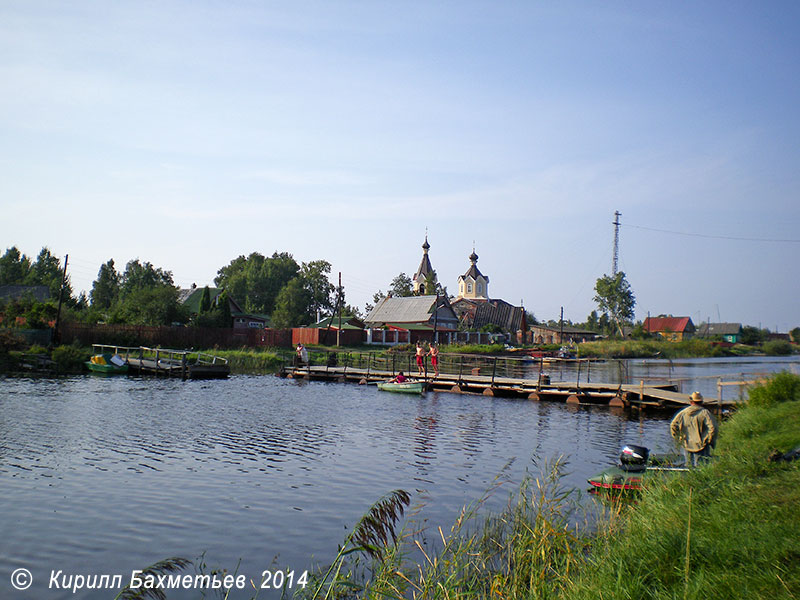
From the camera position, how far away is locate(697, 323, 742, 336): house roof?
14989cm

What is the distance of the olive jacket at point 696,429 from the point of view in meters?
12.5

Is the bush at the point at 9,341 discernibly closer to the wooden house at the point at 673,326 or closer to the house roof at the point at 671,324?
the wooden house at the point at 673,326

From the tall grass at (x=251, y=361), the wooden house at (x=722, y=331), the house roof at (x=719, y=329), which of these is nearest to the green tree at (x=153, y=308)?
the tall grass at (x=251, y=361)

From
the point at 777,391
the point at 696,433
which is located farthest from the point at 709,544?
the point at 777,391

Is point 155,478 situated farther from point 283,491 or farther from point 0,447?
point 0,447

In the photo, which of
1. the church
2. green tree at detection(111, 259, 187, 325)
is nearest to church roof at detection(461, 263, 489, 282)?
the church

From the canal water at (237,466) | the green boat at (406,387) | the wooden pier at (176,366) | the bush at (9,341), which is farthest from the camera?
the wooden pier at (176,366)

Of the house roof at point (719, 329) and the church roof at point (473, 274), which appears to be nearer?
the church roof at point (473, 274)

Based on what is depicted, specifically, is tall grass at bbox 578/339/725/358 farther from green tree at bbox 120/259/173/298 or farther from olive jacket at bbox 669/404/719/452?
olive jacket at bbox 669/404/719/452

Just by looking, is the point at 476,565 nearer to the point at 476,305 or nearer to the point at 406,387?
the point at 406,387

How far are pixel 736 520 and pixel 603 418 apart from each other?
21145 mm

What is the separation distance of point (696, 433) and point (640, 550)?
6.85m

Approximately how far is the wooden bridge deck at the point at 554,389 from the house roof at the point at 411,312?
125ft

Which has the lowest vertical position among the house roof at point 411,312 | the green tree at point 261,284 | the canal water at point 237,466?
the canal water at point 237,466
